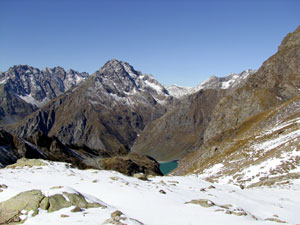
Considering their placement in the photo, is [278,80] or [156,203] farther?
[278,80]

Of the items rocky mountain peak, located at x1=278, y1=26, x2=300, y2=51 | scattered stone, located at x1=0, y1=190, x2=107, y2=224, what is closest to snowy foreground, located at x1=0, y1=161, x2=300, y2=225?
scattered stone, located at x1=0, y1=190, x2=107, y2=224

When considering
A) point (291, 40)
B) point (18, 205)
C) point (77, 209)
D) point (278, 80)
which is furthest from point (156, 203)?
point (291, 40)

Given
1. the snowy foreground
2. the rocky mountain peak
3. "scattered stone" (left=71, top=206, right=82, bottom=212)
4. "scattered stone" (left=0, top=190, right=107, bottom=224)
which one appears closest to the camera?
the snowy foreground

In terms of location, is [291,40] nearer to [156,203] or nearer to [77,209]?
[156,203]

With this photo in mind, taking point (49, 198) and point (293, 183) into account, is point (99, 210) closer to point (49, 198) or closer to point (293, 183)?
point (49, 198)

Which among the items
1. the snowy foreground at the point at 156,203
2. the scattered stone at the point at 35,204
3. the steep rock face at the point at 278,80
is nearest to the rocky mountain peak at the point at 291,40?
the steep rock face at the point at 278,80

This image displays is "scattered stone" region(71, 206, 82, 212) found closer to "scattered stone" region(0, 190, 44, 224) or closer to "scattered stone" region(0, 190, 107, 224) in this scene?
"scattered stone" region(0, 190, 107, 224)

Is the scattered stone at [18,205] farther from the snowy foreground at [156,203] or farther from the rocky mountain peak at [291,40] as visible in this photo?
the rocky mountain peak at [291,40]

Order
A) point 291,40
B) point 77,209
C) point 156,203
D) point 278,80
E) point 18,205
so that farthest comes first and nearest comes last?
point 291,40, point 278,80, point 156,203, point 18,205, point 77,209
